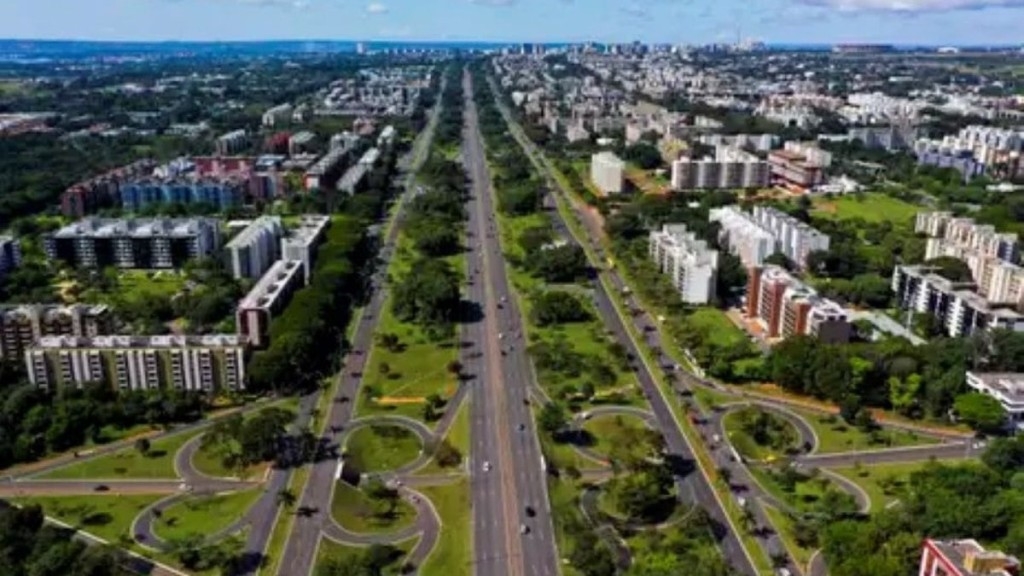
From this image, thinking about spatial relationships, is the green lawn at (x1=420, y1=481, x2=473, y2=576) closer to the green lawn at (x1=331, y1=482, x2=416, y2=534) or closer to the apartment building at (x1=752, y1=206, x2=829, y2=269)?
the green lawn at (x1=331, y1=482, x2=416, y2=534)

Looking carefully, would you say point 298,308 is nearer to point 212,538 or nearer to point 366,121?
point 212,538

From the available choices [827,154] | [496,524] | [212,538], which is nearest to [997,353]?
[496,524]

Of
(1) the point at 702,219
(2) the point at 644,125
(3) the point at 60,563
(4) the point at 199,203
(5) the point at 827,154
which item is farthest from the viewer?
(2) the point at 644,125

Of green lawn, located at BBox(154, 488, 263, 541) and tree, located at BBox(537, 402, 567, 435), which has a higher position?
tree, located at BBox(537, 402, 567, 435)

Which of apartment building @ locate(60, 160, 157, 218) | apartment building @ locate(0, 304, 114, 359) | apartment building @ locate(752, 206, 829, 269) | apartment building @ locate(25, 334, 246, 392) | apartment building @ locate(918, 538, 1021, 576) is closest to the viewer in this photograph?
apartment building @ locate(918, 538, 1021, 576)

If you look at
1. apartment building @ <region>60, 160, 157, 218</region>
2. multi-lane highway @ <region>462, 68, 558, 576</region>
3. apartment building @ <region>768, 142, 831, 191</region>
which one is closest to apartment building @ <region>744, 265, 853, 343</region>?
multi-lane highway @ <region>462, 68, 558, 576</region>

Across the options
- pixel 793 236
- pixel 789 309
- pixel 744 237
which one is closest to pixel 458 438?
pixel 789 309
